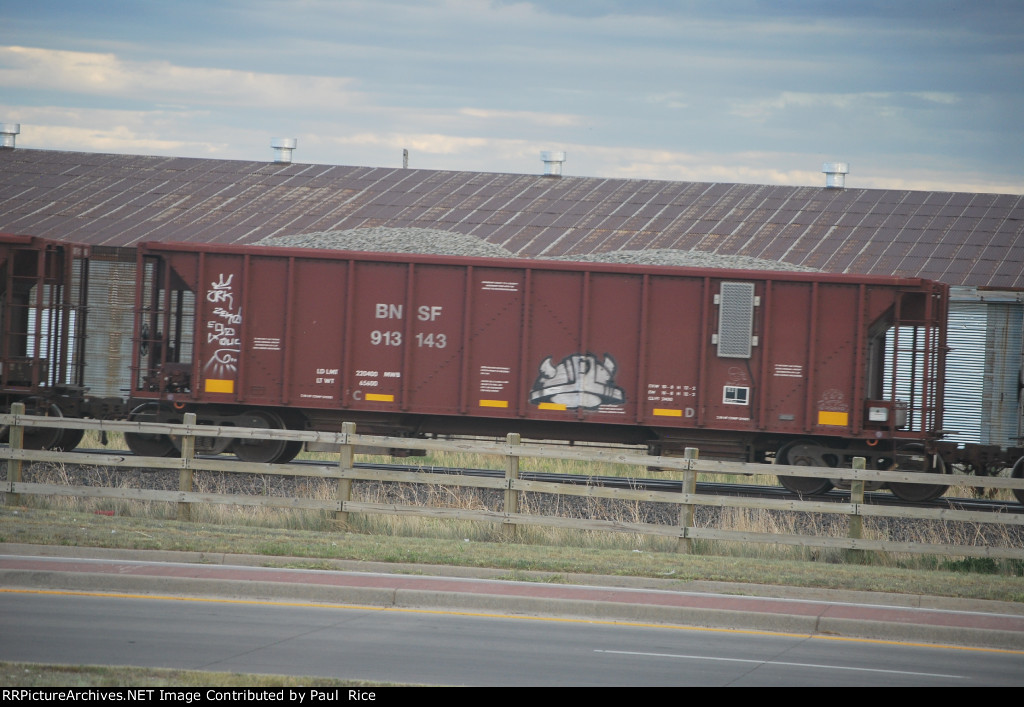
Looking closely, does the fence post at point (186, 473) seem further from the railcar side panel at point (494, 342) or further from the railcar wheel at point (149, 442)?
the railcar side panel at point (494, 342)

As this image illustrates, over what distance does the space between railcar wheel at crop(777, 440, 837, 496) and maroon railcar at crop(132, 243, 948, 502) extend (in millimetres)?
33

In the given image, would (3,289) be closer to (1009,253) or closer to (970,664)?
(970,664)

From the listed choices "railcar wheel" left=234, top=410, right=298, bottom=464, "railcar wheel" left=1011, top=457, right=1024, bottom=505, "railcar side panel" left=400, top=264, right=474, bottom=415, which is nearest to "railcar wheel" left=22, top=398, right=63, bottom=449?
"railcar wheel" left=234, top=410, right=298, bottom=464

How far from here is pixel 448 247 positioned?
25844 millimetres

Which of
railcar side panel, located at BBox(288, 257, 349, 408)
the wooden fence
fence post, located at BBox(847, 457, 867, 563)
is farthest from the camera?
railcar side panel, located at BBox(288, 257, 349, 408)

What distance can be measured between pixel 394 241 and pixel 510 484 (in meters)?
15.1

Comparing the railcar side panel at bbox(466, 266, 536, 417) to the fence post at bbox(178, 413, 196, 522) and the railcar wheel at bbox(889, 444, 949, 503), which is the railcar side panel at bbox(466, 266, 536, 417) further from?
the railcar wheel at bbox(889, 444, 949, 503)

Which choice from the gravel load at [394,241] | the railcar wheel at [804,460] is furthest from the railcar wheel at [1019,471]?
the gravel load at [394,241]

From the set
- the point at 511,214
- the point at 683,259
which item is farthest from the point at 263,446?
the point at 511,214

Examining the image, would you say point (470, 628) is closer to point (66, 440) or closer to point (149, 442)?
point (149, 442)

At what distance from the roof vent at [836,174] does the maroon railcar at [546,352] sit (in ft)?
49.5

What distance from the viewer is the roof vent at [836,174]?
101ft

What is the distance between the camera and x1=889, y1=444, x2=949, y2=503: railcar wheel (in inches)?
610
